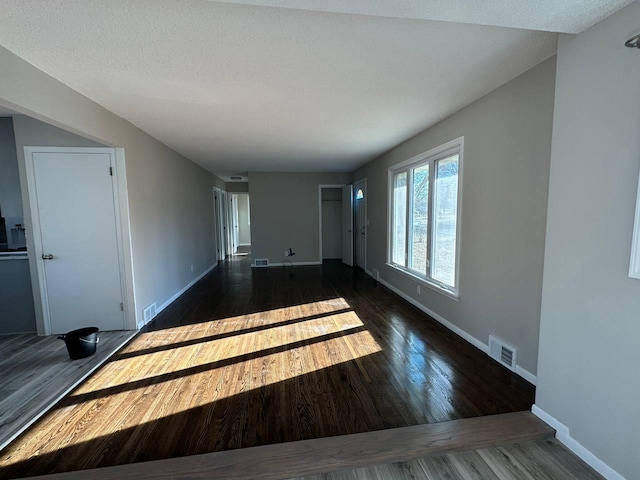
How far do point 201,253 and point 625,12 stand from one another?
6.20 m

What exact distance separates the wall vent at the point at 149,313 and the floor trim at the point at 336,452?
2157 millimetres

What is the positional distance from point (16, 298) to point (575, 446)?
488 centimetres

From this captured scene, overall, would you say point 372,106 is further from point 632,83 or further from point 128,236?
point 128,236

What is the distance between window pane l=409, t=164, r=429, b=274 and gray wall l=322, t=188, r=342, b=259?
4.06m

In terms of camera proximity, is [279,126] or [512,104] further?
[279,126]

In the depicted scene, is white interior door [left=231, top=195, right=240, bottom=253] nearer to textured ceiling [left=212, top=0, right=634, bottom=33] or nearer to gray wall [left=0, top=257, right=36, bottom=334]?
gray wall [left=0, top=257, right=36, bottom=334]

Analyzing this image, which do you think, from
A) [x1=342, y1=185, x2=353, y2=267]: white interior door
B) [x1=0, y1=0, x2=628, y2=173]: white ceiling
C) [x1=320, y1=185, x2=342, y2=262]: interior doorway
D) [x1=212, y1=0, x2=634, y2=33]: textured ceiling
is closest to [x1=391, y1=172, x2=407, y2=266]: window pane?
[x1=0, y1=0, x2=628, y2=173]: white ceiling

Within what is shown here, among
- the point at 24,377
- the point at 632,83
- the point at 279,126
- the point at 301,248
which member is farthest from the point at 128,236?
the point at 301,248

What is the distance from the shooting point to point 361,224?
21.1ft

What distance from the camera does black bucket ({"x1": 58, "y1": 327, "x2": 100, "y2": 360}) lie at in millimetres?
2542

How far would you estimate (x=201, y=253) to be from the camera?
597 centimetres

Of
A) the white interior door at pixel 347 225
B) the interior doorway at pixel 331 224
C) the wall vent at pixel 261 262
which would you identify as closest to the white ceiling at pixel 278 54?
the white interior door at pixel 347 225

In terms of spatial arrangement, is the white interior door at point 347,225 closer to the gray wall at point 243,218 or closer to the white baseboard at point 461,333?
the white baseboard at point 461,333

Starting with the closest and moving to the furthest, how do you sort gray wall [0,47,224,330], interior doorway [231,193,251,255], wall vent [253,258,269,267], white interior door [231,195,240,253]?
gray wall [0,47,224,330]
wall vent [253,258,269,267]
white interior door [231,195,240,253]
interior doorway [231,193,251,255]
